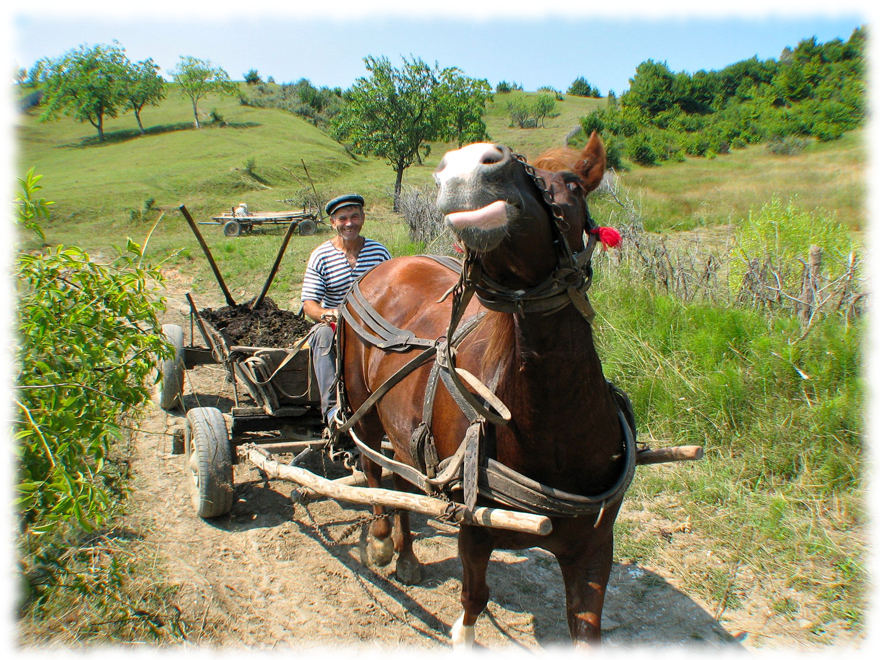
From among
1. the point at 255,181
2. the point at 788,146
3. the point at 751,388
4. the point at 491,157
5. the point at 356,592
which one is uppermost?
the point at 788,146

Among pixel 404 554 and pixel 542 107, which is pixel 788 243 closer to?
pixel 404 554

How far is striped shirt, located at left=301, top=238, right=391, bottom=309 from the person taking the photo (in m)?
4.15

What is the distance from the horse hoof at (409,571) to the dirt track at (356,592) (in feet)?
0.15

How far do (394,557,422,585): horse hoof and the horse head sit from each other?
239cm

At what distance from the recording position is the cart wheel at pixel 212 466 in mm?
3664

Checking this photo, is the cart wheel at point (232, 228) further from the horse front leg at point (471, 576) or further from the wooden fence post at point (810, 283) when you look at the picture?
the horse front leg at point (471, 576)

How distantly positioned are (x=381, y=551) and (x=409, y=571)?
243mm

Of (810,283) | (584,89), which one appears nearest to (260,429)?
(810,283)

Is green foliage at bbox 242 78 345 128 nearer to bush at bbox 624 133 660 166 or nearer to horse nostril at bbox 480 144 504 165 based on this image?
bush at bbox 624 133 660 166

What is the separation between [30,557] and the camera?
8.54ft

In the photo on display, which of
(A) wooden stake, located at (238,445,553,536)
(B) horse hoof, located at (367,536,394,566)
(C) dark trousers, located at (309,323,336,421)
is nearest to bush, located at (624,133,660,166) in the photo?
(C) dark trousers, located at (309,323,336,421)

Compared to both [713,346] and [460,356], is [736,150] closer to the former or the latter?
[713,346]

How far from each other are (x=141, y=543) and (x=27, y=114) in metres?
51.5

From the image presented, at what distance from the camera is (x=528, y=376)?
6.05ft
